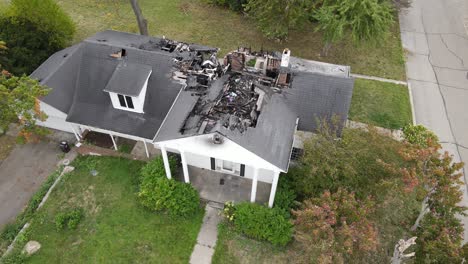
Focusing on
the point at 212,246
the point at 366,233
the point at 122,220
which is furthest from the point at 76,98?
the point at 366,233

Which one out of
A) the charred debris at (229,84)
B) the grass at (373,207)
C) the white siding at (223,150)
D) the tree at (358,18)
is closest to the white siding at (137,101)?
the charred debris at (229,84)

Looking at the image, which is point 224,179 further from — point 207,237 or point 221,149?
point 221,149

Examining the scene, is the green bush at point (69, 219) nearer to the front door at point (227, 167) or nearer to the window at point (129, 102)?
the window at point (129, 102)

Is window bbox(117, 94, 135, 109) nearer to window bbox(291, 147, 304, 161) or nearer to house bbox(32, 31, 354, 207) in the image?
house bbox(32, 31, 354, 207)

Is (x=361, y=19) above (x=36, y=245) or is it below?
above

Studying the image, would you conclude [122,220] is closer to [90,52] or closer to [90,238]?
[90,238]

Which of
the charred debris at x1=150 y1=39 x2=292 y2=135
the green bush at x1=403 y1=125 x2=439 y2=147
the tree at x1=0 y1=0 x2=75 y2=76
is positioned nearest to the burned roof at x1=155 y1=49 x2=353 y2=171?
the charred debris at x1=150 y1=39 x2=292 y2=135

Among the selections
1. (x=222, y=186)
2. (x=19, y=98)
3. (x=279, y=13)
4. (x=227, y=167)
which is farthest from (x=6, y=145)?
(x=279, y=13)
